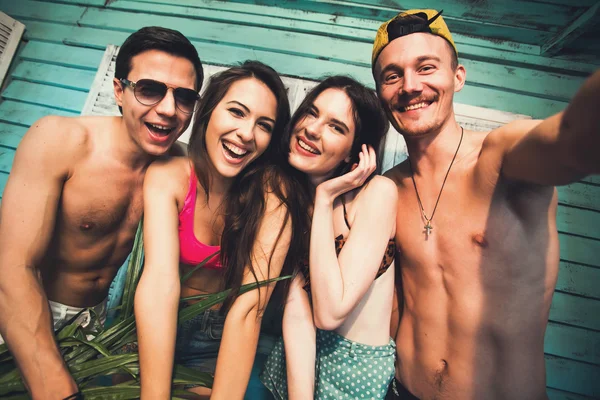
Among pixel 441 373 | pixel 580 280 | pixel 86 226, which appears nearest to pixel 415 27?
pixel 441 373

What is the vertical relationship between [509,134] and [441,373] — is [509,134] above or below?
above

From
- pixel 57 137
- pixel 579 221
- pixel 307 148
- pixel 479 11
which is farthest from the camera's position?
pixel 479 11

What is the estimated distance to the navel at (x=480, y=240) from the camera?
1.41 meters

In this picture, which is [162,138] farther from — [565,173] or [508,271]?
[508,271]

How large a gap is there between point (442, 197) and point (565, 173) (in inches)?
25.8

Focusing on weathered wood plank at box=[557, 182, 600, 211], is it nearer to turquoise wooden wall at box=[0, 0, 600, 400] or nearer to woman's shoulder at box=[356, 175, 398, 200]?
turquoise wooden wall at box=[0, 0, 600, 400]

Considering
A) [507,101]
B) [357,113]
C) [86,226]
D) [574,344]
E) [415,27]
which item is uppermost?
[507,101]

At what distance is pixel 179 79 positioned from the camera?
1571mm

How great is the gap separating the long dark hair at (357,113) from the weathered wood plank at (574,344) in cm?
239

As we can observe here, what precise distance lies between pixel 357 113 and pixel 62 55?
12.3ft

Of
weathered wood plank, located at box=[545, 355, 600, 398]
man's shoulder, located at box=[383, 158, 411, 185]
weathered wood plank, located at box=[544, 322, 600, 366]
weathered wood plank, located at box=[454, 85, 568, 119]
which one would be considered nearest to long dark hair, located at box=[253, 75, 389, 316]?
man's shoulder, located at box=[383, 158, 411, 185]

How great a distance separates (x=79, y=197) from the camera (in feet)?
5.17

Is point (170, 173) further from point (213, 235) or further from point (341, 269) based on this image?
point (341, 269)

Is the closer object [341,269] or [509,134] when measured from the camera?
[509,134]
